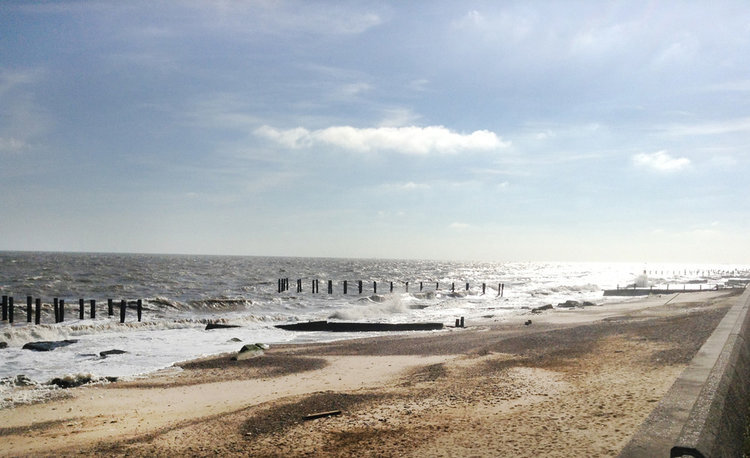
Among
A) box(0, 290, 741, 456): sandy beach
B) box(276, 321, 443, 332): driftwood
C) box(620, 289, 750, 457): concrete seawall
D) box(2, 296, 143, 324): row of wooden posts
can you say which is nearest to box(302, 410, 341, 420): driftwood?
box(0, 290, 741, 456): sandy beach

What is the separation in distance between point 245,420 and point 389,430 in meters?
2.82

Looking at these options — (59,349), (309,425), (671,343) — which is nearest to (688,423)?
(309,425)

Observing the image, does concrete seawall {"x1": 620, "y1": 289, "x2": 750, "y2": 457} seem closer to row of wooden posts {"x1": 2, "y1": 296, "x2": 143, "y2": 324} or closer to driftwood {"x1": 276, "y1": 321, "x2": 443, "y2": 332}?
driftwood {"x1": 276, "y1": 321, "x2": 443, "y2": 332}

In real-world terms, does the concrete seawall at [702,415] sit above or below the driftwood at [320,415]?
above

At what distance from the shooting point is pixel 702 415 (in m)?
4.70

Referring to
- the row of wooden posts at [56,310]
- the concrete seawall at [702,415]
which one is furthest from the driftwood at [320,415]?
the row of wooden posts at [56,310]

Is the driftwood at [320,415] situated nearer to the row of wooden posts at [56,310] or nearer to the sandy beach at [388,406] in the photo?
the sandy beach at [388,406]

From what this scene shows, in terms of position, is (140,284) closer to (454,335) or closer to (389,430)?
(454,335)

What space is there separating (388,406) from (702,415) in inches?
218

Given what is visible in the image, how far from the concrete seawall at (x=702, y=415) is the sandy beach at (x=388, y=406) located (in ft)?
3.48

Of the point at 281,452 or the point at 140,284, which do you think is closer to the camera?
the point at 281,452

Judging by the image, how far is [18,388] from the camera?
13.4 meters

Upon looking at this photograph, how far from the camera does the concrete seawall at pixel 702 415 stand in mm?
4160

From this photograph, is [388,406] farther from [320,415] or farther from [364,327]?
[364,327]
